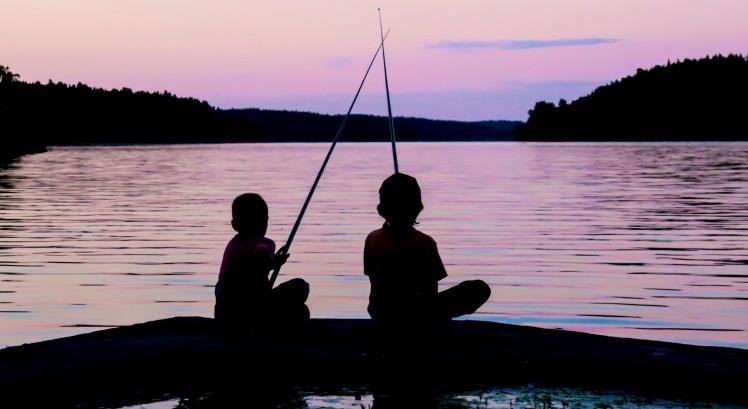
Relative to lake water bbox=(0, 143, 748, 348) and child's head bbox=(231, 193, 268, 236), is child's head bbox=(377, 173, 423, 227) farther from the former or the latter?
lake water bbox=(0, 143, 748, 348)

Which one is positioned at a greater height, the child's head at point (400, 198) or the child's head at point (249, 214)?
the child's head at point (400, 198)

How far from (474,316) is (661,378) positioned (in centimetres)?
587

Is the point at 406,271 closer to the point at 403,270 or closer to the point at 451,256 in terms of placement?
the point at 403,270

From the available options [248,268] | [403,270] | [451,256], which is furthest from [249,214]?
[451,256]

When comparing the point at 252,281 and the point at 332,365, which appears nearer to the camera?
the point at 332,365

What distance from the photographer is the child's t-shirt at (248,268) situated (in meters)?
7.97

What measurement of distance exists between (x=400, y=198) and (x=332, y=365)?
1216mm

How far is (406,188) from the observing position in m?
7.29

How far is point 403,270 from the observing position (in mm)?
7516

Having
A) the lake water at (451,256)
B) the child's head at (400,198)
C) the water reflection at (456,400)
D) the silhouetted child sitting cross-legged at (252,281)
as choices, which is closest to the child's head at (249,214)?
the silhouetted child sitting cross-legged at (252,281)

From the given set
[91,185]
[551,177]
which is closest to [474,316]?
[91,185]

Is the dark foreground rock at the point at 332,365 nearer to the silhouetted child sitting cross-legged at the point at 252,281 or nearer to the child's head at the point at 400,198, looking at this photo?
the silhouetted child sitting cross-legged at the point at 252,281

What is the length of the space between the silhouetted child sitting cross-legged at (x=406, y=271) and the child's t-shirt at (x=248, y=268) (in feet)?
2.42

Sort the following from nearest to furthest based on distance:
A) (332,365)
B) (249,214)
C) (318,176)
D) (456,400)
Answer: (456,400) → (332,365) → (249,214) → (318,176)
